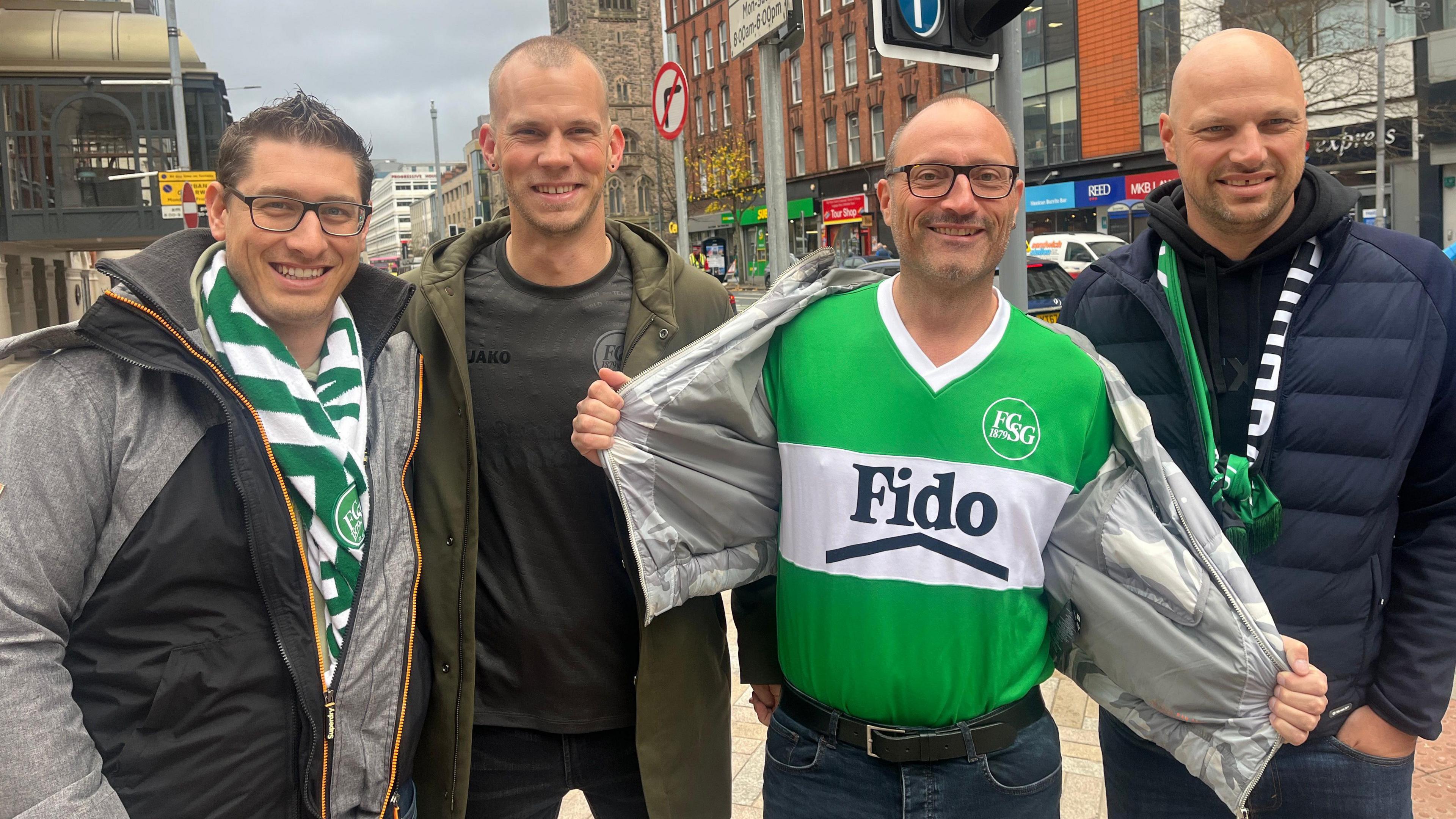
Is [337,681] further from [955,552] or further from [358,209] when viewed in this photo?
[955,552]

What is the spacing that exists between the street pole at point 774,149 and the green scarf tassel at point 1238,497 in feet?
8.26

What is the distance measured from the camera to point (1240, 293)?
2.24m

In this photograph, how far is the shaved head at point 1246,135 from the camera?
6.98 feet

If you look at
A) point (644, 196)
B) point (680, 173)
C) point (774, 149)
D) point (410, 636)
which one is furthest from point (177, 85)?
point (644, 196)

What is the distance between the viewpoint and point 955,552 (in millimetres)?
2020

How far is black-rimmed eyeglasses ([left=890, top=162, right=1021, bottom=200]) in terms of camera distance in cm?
212

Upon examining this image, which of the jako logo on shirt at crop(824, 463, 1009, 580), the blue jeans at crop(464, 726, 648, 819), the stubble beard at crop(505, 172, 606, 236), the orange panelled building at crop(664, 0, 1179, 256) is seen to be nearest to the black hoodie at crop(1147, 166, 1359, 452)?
the jako logo on shirt at crop(824, 463, 1009, 580)

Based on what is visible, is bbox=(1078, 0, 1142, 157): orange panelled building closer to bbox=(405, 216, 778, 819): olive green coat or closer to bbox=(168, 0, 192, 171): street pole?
bbox=(168, 0, 192, 171): street pole

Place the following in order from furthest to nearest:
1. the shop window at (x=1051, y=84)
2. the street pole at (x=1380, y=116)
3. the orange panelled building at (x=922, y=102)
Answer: the shop window at (x=1051, y=84) < the orange panelled building at (x=922, y=102) < the street pole at (x=1380, y=116)

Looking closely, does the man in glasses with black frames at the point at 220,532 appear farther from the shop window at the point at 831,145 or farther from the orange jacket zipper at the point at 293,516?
the shop window at the point at 831,145

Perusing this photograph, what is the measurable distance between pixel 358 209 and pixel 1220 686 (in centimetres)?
203

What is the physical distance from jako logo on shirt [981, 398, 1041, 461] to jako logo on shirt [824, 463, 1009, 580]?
0.37 ft

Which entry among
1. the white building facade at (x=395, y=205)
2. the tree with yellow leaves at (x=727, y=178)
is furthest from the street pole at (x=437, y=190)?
the white building facade at (x=395, y=205)

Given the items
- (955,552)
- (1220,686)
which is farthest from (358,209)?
(1220,686)
